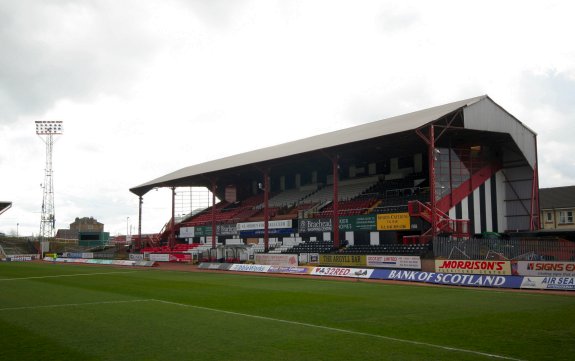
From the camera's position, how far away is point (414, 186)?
42.3 metres

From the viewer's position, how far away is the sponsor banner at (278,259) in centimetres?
3822

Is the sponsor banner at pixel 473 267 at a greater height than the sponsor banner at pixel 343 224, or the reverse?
the sponsor banner at pixel 343 224

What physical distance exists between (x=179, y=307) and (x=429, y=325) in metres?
8.23

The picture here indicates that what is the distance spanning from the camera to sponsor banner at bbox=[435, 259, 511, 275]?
86.2 feet

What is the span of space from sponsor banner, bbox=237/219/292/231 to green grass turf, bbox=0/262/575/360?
82.9ft

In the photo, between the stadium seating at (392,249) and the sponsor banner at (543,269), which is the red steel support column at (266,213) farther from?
the sponsor banner at (543,269)

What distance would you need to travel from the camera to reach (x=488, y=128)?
117 ft

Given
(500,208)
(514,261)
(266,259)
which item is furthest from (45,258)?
(514,261)

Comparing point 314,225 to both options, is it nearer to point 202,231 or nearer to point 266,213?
point 266,213

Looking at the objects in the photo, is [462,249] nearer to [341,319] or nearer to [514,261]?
[514,261]

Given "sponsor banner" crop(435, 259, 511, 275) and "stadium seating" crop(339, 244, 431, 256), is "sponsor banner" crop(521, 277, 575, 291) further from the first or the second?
"stadium seating" crop(339, 244, 431, 256)

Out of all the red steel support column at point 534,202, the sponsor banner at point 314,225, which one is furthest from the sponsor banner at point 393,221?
the red steel support column at point 534,202

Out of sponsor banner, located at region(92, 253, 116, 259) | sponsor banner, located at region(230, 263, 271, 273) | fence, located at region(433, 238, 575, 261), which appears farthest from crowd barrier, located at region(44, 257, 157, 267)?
fence, located at region(433, 238, 575, 261)

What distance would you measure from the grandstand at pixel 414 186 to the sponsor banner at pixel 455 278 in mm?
4223
